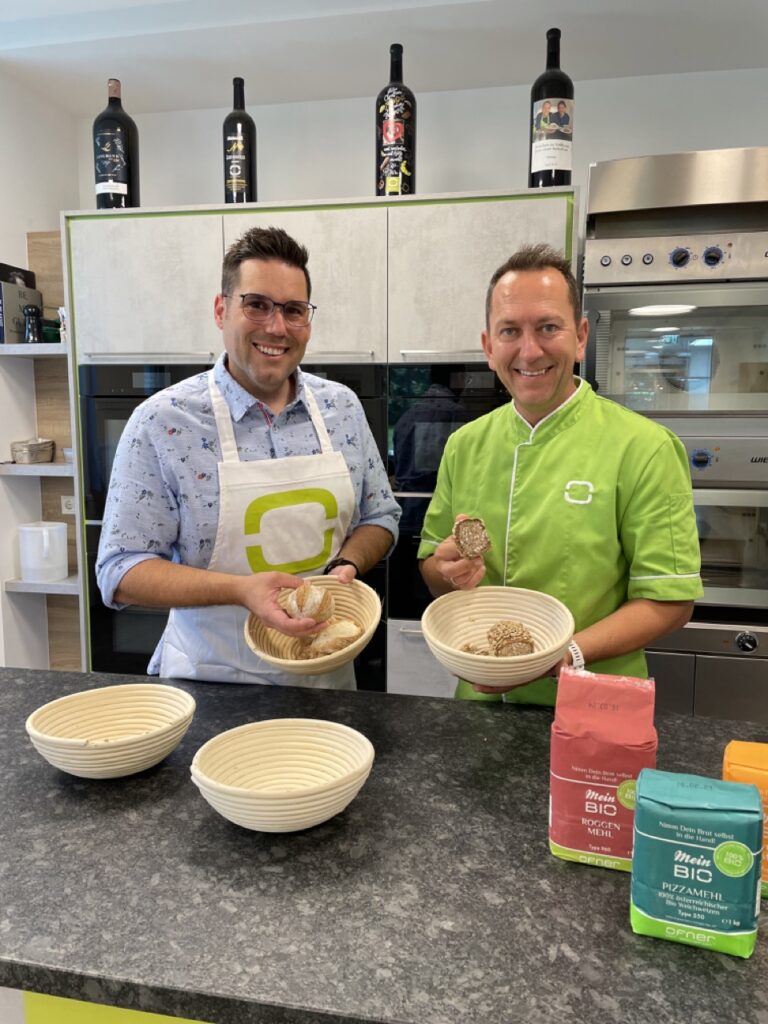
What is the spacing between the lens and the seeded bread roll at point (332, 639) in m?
1.21

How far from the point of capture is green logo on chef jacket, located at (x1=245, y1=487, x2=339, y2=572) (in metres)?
1.55

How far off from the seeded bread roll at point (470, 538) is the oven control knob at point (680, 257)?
1.47 m

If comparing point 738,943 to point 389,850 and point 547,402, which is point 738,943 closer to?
point 389,850

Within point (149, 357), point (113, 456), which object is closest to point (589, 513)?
point (149, 357)

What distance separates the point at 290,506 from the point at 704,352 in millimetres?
1571

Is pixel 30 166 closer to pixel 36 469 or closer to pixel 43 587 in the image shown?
pixel 36 469

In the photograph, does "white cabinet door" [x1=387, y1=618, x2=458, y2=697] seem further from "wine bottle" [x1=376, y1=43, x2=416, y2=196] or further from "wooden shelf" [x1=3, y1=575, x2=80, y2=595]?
"wine bottle" [x1=376, y1=43, x2=416, y2=196]

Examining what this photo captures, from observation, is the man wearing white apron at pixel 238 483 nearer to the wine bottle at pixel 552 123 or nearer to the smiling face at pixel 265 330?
the smiling face at pixel 265 330

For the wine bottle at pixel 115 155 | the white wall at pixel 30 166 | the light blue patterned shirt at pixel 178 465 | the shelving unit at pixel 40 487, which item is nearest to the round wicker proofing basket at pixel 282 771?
the light blue patterned shirt at pixel 178 465

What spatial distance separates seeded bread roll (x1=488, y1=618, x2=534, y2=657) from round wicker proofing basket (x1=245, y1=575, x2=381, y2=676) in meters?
0.19

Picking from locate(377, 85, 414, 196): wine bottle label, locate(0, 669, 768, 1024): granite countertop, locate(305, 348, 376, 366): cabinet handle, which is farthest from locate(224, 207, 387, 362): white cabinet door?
locate(0, 669, 768, 1024): granite countertop

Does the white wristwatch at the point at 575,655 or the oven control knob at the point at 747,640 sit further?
the oven control knob at the point at 747,640

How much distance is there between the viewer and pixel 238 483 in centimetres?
153

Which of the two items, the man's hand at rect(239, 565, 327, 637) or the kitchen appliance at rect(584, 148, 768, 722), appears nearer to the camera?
the man's hand at rect(239, 565, 327, 637)
